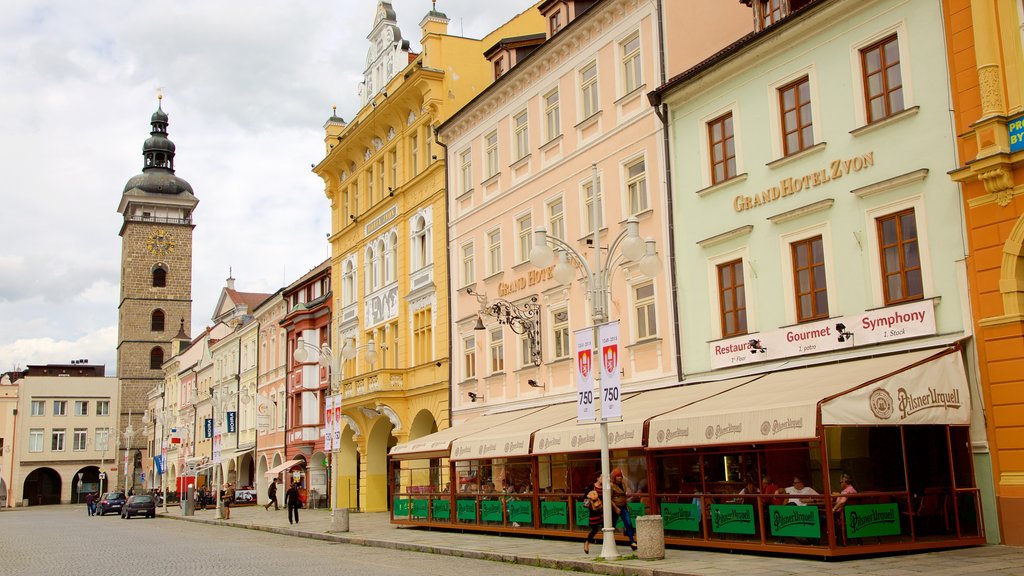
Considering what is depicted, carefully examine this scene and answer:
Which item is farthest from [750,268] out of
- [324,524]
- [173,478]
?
[173,478]

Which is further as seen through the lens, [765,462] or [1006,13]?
[765,462]

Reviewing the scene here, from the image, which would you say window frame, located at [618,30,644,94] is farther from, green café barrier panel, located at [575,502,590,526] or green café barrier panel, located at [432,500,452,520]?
green café barrier panel, located at [432,500,452,520]

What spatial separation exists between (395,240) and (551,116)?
40.6 feet

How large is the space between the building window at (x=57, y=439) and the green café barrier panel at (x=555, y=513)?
97.6 meters

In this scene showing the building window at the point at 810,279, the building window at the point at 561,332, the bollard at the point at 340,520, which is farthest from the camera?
the bollard at the point at 340,520

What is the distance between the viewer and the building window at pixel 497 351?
3189 cm

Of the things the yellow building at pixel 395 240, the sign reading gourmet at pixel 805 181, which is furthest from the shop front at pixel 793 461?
the yellow building at pixel 395 240

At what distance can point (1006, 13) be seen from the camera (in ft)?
55.6

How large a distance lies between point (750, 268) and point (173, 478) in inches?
3244

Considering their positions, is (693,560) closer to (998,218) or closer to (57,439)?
(998,218)

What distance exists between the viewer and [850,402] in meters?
16.2

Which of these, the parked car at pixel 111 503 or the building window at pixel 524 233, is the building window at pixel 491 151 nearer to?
the building window at pixel 524 233

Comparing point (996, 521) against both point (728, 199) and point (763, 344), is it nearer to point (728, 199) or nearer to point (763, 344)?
point (763, 344)

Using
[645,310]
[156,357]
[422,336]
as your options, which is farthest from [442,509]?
[156,357]
